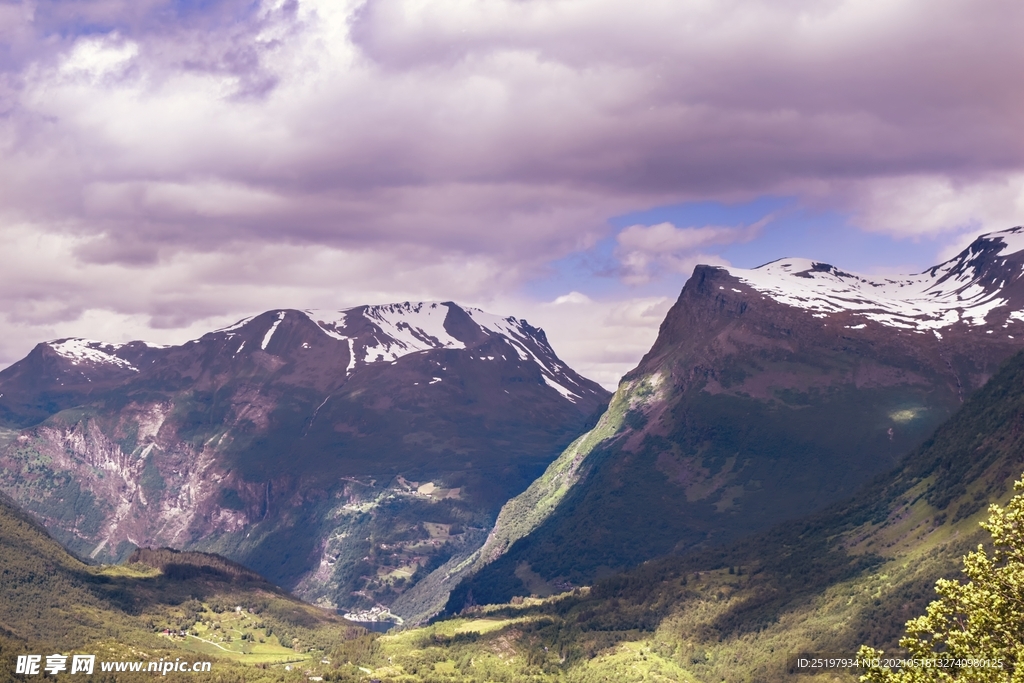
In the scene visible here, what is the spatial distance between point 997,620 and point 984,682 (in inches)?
215

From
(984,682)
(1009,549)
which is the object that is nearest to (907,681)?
(984,682)

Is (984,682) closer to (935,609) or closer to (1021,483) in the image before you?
(935,609)

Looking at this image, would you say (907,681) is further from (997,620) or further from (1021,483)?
(1021,483)

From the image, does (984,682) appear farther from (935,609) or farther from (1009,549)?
(1009,549)

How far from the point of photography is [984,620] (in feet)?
329

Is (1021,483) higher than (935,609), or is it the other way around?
(1021,483)

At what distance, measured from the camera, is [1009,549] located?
10644cm

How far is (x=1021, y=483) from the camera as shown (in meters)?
102

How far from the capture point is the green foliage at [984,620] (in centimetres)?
10000

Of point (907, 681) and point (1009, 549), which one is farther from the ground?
point (1009, 549)

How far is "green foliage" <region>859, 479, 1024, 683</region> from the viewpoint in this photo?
10000 cm

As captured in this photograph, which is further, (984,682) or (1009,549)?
(1009,549)

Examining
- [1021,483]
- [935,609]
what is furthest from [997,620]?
[1021,483]

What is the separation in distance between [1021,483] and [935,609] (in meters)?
12.8
